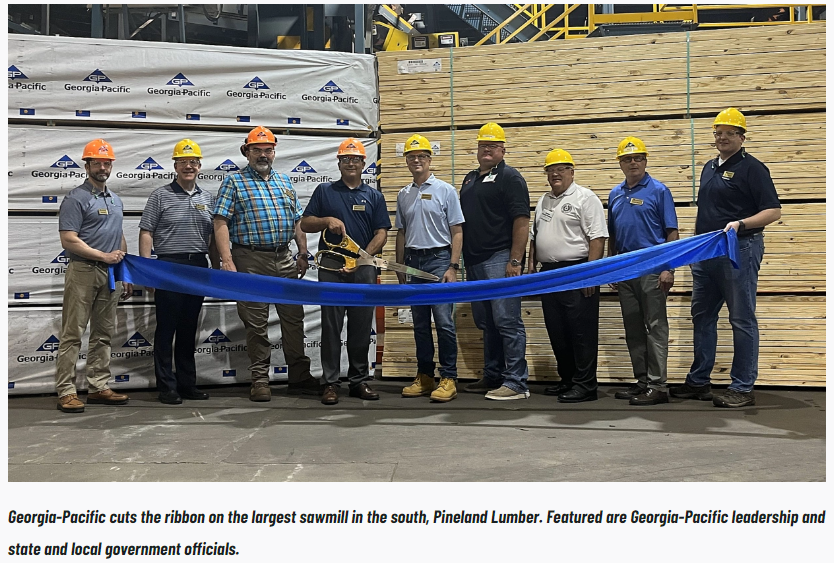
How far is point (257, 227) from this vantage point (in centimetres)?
605

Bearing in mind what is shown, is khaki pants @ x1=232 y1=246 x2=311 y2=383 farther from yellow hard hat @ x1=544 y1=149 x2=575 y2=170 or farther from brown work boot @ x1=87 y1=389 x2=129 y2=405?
yellow hard hat @ x1=544 y1=149 x2=575 y2=170

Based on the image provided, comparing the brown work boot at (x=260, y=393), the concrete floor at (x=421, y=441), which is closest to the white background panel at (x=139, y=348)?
the concrete floor at (x=421, y=441)

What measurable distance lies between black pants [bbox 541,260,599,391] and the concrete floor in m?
0.27

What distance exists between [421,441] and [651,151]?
11.8 ft

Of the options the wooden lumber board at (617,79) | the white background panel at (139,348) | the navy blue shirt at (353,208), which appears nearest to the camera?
the navy blue shirt at (353,208)

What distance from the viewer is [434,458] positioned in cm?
415

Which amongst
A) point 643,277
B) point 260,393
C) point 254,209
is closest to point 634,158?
point 643,277

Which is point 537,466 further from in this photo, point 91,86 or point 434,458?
point 91,86

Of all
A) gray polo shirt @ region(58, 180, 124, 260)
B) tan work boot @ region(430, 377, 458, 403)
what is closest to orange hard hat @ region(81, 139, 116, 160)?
gray polo shirt @ region(58, 180, 124, 260)

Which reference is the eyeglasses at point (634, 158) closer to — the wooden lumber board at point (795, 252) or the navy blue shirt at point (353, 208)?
the wooden lumber board at point (795, 252)

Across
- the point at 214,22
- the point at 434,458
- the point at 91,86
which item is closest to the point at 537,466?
the point at 434,458

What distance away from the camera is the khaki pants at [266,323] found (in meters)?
6.09

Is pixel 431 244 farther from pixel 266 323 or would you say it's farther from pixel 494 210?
pixel 266 323

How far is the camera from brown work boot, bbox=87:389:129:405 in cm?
600
